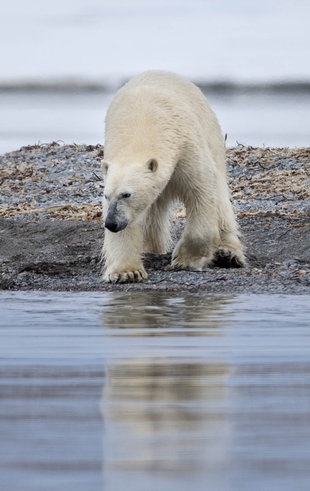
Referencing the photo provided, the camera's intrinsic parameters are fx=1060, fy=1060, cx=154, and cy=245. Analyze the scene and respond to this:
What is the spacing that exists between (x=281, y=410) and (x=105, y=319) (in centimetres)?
321

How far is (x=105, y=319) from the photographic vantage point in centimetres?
611

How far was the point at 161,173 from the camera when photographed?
29.9 ft

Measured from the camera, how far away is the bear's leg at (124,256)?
8.95 m

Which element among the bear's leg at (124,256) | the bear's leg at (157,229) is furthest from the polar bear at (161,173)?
the bear's leg at (157,229)

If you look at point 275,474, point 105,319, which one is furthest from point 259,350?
point 275,474

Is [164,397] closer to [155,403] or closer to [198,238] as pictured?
[155,403]

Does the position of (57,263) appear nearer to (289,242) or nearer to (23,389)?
(289,242)

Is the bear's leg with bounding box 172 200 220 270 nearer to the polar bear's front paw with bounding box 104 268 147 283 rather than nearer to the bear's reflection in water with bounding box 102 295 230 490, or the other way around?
the polar bear's front paw with bounding box 104 268 147 283

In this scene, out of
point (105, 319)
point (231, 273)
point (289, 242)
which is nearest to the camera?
point (105, 319)

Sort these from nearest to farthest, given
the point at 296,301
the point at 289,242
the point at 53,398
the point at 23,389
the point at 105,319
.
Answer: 1. the point at 53,398
2. the point at 23,389
3. the point at 105,319
4. the point at 296,301
5. the point at 289,242

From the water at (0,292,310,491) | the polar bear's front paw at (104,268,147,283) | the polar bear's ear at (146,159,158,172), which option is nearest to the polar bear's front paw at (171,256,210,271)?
the polar bear's front paw at (104,268,147,283)

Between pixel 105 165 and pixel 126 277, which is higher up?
pixel 105 165

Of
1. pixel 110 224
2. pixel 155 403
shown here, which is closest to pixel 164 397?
pixel 155 403

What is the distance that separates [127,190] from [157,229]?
6.61 ft
